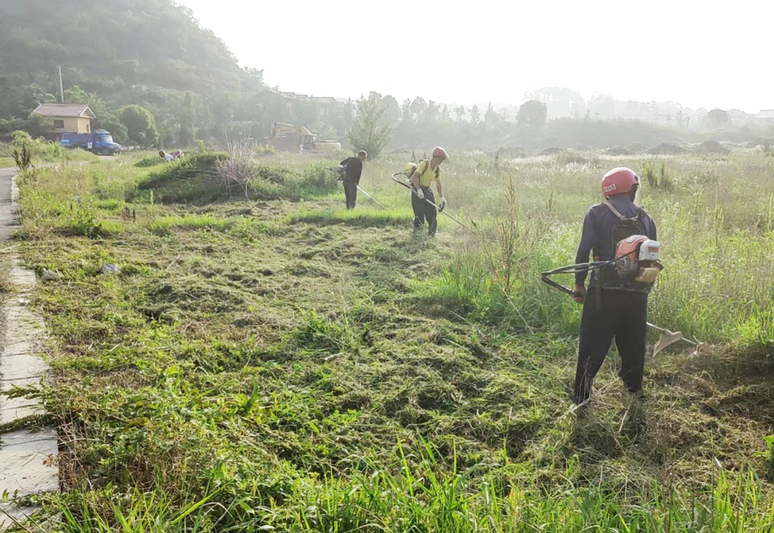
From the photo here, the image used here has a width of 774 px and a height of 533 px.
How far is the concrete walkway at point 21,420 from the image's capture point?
216cm

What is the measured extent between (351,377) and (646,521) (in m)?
2.12

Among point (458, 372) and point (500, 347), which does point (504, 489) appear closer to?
point (458, 372)

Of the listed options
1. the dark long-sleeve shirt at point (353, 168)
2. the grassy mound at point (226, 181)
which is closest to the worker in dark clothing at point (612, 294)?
the dark long-sleeve shirt at point (353, 168)

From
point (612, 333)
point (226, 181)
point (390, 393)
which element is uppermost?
point (226, 181)

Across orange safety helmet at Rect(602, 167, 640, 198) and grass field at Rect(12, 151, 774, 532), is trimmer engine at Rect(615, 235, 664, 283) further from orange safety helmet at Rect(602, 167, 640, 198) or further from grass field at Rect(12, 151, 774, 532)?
grass field at Rect(12, 151, 774, 532)

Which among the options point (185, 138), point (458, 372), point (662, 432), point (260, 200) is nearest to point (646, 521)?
point (662, 432)

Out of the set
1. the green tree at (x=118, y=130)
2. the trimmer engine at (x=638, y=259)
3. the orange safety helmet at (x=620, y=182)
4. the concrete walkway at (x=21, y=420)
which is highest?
the green tree at (x=118, y=130)

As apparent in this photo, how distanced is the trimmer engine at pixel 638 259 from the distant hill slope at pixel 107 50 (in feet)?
208

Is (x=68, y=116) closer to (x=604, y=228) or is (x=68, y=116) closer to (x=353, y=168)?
(x=353, y=168)

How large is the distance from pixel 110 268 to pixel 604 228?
5.25m

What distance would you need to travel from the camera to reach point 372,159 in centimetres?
2200

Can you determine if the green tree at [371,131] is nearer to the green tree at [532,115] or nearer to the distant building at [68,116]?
the distant building at [68,116]

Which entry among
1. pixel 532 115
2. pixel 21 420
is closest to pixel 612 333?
pixel 21 420

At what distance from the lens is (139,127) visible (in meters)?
44.2
